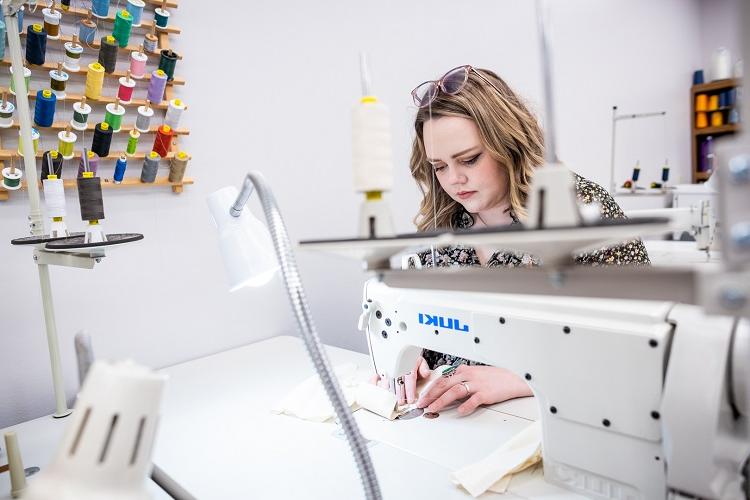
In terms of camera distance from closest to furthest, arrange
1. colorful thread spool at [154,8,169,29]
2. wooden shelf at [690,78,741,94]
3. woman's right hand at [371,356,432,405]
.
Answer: woman's right hand at [371,356,432,405] < colorful thread spool at [154,8,169,29] < wooden shelf at [690,78,741,94]

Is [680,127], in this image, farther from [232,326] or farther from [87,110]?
[87,110]

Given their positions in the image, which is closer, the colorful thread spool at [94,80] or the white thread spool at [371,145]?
the white thread spool at [371,145]

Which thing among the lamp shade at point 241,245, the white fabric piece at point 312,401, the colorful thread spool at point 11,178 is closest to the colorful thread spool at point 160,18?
the colorful thread spool at point 11,178

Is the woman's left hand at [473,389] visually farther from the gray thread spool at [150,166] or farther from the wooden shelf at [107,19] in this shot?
the wooden shelf at [107,19]

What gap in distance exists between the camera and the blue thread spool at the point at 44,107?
1.24m

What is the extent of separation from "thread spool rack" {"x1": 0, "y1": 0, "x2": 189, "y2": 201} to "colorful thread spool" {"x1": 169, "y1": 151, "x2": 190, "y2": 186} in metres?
0.02

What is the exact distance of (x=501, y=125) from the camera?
4.11 feet

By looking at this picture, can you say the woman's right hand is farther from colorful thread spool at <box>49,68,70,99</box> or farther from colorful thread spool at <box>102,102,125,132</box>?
colorful thread spool at <box>49,68,70,99</box>

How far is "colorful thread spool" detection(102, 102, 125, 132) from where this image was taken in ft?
4.43

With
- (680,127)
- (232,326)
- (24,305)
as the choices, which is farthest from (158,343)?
(680,127)

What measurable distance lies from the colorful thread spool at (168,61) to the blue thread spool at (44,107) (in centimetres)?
31

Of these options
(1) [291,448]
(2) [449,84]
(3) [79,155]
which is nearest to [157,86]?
(3) [79,155]

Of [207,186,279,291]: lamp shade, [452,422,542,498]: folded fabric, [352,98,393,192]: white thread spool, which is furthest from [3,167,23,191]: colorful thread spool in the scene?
[452,422,542,498]: folded fabric

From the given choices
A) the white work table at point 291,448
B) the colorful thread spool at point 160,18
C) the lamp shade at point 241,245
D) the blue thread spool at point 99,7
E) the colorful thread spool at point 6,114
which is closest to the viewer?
the lamp shade at point 241,245
